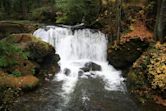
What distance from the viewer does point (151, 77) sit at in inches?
539

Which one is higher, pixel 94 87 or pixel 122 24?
pixel 122 24

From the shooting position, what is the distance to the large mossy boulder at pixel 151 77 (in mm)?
13097

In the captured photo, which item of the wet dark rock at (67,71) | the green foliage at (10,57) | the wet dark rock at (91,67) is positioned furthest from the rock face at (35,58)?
the wet dark rock at (91,67)

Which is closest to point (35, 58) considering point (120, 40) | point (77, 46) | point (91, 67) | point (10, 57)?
point (10, 57)

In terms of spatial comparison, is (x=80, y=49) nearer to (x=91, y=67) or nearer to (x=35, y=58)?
(x=91, y=67)

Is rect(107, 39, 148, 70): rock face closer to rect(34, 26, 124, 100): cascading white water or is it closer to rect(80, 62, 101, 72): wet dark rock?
rect(34, 26, 124, 100): cascading white water

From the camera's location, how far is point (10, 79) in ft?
44.6

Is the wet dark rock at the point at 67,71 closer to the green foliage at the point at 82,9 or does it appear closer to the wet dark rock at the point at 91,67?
the wet dark rock at the point at 91,67

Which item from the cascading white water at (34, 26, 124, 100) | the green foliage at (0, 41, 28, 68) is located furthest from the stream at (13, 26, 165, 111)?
the green foliage at (0, 41, 28, 68)

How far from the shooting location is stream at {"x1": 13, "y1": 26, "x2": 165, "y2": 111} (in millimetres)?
12125

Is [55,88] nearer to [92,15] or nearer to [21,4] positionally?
[92,15]

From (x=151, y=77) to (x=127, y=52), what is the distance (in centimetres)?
378

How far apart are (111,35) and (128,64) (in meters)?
2.63

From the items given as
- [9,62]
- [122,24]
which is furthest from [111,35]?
[9,62]
